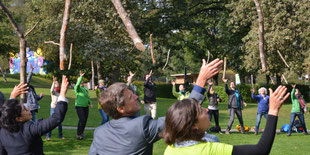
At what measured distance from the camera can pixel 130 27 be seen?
5.39 metres

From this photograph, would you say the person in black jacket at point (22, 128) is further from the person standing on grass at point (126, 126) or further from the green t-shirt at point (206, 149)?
the green t-shirt at point (206, 149)

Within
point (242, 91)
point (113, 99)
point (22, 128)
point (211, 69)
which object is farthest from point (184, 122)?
point (242, 91)

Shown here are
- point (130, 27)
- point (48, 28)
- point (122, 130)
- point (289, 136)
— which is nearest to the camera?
point (122, 130)

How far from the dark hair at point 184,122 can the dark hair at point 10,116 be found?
6.23 ft

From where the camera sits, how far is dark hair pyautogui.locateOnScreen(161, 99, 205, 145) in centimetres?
251

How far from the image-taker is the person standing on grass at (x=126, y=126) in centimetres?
300

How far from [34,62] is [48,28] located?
28167 millimetres

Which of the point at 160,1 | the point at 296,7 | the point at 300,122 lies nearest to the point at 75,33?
the point at 160,1

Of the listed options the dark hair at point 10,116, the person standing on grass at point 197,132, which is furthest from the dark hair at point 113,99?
the dark hair at point 10,116

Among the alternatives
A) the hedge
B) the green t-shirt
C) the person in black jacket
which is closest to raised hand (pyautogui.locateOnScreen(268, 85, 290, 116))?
the green t-shirt

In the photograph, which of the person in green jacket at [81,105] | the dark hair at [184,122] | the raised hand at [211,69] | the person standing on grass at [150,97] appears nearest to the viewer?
the dark hair at [184,122]

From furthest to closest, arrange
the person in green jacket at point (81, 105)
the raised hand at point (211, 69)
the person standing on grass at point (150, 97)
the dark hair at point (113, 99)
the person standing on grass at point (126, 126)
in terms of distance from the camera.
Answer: the person standing on grass at point (150, 97)
the person in green jacket at point (81, 105)
the dark hair at point (113, 99)
the person standing on grass at point (126, 126)
the raised hand at point (211, 69)

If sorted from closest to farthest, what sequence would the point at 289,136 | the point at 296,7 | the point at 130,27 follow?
1. the point at 130,27
2. the point at 289,136
3. the point at 296,7

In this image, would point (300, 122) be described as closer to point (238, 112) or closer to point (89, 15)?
point (238, 112)
